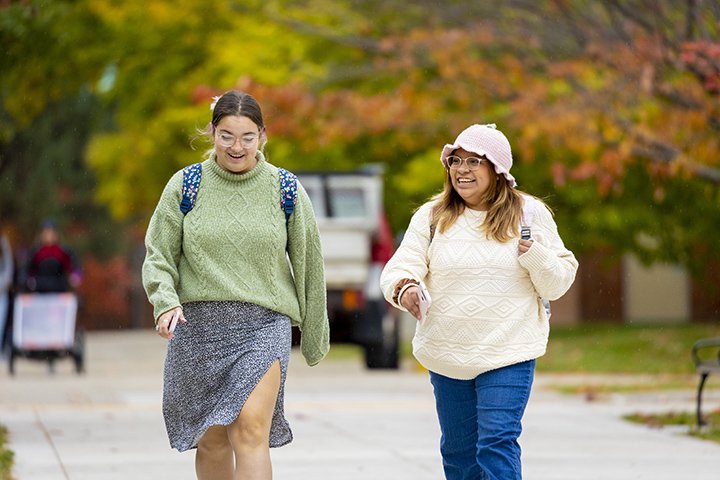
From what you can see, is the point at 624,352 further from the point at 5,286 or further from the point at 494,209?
the point at 494,209

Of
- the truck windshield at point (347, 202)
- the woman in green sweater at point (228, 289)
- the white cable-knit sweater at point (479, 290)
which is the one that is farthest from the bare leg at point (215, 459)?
the truck windshield at point (347, 202)

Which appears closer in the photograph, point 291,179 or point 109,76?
point 291,179

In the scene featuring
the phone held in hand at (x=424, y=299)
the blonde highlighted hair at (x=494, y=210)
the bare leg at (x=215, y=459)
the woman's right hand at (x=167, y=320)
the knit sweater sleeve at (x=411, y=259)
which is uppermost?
the blonde highlighted hair at (x=494, y=210)

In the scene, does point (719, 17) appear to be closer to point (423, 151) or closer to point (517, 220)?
point (517, 220)

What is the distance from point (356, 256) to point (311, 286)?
12091 mm

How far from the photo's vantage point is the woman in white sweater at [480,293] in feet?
19.5

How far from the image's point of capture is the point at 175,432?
6.01 meters

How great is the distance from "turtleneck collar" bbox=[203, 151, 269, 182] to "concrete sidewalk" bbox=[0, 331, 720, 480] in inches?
116

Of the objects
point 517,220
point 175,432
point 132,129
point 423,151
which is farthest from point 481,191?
point 132,129

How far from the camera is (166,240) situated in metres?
5.93

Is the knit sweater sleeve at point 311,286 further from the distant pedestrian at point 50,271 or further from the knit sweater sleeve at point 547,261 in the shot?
the distant pedestrian at point 50,271

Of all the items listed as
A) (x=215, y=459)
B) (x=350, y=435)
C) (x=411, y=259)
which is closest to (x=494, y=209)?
(x=411, y=259)

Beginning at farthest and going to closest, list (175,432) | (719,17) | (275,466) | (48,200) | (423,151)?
1. (48,200)
2. (423,151)
3. (719,17)
4. (275,466)
5. (175,432)

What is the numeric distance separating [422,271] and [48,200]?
31127 mm
